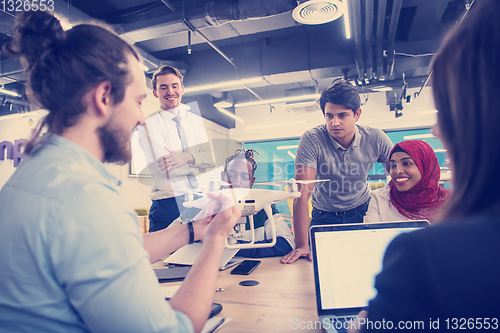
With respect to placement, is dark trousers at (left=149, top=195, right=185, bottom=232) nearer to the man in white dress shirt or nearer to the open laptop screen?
the man in white dress shirt

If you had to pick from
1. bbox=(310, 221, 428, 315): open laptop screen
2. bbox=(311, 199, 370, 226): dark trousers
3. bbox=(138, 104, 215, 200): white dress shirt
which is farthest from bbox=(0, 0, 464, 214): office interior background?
bbox=(310, 221, 428, 315): open laptop screen

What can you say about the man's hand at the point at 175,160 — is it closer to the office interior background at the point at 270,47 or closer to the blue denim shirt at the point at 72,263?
the blue denim shirt at the point at 72,263

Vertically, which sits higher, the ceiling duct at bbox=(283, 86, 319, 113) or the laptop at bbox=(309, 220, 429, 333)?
the ceiling duct at bbox=(283, 86, 319, 113)

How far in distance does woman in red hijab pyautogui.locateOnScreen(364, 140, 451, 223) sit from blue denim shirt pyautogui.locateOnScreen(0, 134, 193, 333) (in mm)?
1438

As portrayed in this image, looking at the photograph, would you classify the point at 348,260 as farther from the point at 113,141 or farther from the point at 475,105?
the point at 113,141

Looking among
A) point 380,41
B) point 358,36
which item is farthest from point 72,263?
point 380,41

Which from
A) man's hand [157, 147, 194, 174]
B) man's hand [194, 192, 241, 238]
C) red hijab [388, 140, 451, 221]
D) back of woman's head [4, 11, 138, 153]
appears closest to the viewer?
back of woman's head [4, 11, 138, 153]

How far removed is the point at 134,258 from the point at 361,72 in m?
5.39

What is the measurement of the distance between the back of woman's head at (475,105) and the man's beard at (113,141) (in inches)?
25.1

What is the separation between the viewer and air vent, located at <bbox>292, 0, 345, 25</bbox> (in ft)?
9.23

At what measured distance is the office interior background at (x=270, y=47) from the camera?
3.51 metres

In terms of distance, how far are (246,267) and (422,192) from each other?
→ 1144 millimetres

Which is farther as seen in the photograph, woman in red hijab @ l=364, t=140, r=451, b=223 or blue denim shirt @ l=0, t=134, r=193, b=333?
woman in red hijab @ l=364, t=140, r=451, b=223

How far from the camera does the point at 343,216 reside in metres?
1.92
